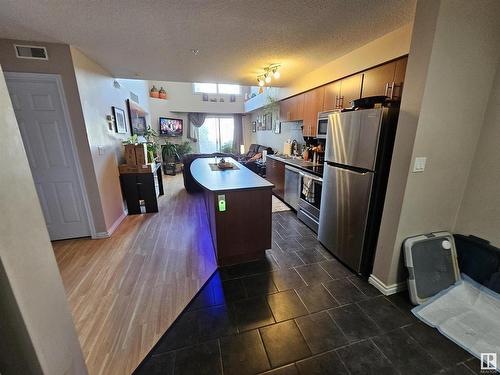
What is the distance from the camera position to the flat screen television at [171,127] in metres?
7.77

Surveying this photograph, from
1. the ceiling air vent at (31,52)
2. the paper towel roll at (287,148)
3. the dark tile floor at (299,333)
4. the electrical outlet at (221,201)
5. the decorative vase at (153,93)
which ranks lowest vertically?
the dark tile floor at (299,333)

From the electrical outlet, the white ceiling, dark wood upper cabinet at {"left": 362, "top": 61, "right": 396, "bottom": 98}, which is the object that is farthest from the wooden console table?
dark wood upper cabinet at {"left": 362, "top": 61, "right": 396, "bottom": 98}

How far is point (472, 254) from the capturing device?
1.86m

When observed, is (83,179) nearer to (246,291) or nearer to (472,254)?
(246,291)

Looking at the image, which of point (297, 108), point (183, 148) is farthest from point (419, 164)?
point (183, 148)

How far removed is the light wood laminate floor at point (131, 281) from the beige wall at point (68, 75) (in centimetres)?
71

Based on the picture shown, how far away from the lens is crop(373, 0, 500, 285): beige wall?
144 cm

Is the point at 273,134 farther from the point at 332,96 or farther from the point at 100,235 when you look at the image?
the point at 100,235

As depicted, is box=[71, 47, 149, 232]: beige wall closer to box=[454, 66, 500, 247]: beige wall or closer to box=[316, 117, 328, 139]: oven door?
box=[316, 117, 328, 139]: oven door

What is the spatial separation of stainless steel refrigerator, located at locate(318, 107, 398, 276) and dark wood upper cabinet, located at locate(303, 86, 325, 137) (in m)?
1.28

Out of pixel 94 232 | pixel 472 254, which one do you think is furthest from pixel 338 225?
pixel 94 232

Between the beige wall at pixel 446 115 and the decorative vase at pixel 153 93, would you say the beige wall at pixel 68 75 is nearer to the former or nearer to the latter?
the beige wall at pixel 446 115

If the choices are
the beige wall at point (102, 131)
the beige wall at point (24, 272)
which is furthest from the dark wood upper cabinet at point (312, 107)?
the beige wall at point (24, 272)

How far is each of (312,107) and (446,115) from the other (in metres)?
2.29
